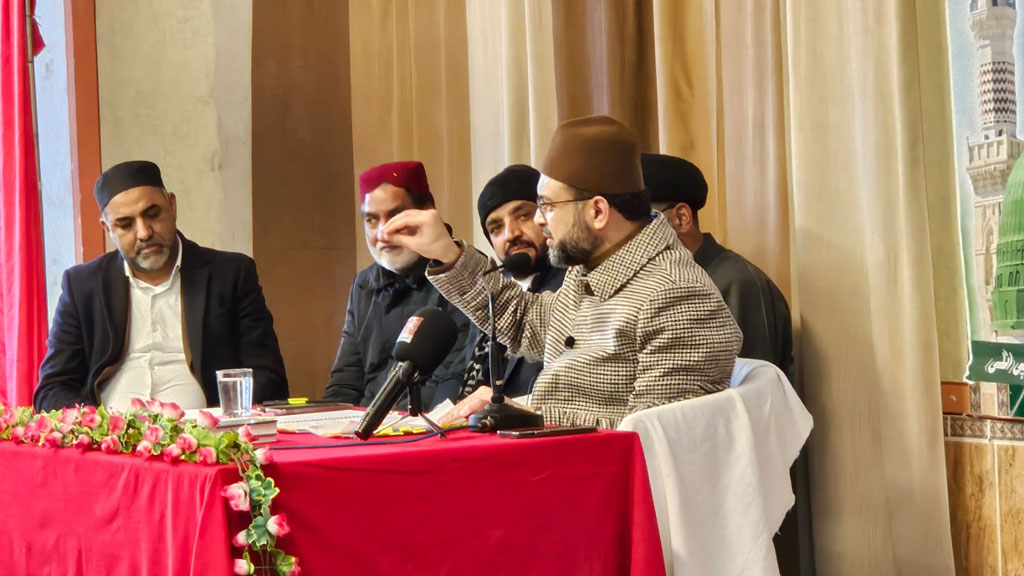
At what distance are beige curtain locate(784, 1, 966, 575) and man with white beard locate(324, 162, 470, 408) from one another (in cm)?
131

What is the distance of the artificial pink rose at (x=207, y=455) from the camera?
1672 mm

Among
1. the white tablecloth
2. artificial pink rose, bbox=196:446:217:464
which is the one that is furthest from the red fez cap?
artificial pink rose, bbox=196:446:217:464

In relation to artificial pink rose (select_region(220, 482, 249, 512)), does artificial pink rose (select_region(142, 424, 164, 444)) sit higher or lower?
higher

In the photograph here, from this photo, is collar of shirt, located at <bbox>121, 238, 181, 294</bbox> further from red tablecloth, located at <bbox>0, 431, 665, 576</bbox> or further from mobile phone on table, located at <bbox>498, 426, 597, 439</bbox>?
mobile phone on table, located at <bbox>498, 426, 597, 439</bbox>

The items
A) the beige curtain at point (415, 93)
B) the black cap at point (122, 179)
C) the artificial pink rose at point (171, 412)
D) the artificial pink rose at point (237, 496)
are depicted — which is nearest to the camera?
the artificial pink rose at point (237, 496)

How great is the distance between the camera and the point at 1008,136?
2.96 m

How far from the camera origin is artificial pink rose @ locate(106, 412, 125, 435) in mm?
1916

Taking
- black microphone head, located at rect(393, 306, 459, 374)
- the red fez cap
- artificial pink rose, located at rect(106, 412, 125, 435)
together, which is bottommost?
artificial pink rose, located at rect(106, 412, 125, 435)

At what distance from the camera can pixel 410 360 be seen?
2035mm

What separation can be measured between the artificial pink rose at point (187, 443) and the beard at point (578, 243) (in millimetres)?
1049

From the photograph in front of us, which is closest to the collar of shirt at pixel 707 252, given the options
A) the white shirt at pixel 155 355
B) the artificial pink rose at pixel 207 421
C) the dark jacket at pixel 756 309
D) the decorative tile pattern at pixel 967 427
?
the dark jacket at pixel 756 309

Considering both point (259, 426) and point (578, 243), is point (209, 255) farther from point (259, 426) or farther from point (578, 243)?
point (259, 426)

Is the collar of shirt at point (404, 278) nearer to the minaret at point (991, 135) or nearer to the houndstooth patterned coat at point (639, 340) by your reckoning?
the houndstooth patterned coat at point (639, 340)

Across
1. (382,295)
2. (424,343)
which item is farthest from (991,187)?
(382,295)
